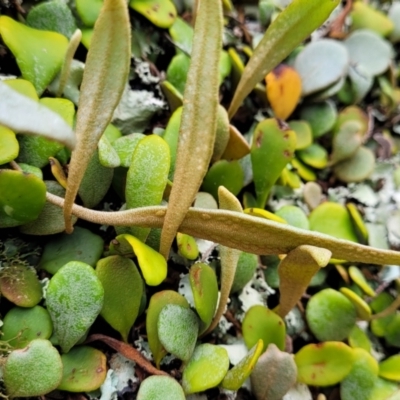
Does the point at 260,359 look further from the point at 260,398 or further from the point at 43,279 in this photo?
the point at 43,279

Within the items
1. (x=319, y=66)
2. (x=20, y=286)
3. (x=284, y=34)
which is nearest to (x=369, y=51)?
(x=319, y=66)

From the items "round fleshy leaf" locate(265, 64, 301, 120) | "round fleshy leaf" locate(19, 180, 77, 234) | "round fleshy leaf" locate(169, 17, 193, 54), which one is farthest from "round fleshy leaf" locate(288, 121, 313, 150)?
"round fleshy leaf" locate(19, 180, 77, 234)

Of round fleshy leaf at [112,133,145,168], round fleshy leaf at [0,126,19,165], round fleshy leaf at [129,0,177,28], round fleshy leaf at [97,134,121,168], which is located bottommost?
round fleshy leaf at [0,126,19,165]

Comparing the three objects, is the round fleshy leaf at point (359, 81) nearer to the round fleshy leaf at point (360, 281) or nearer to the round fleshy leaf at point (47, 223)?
the round fleshy leaf at point (360, 281)

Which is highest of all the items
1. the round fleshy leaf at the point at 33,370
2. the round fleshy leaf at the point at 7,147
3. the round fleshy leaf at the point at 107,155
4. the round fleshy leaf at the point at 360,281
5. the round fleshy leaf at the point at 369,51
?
the round fleshy leaf at the point at 369,51

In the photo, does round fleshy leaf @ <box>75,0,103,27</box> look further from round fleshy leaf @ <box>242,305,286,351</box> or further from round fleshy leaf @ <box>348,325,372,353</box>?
round fleshy leaf @ <box>348,325,372,353</box>

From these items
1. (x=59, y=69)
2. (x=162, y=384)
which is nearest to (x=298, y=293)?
(x=162, y=384)

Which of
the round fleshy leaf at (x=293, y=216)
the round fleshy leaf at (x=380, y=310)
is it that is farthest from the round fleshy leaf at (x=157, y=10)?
the round fleshy leaf at (x=380, y=310)
